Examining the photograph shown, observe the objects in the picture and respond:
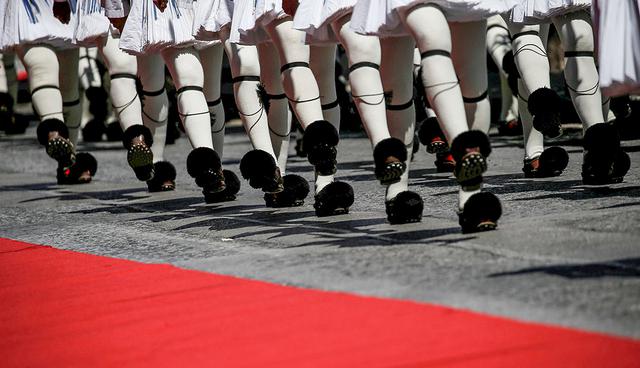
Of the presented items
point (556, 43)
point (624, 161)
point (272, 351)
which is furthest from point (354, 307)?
point (556, 43)

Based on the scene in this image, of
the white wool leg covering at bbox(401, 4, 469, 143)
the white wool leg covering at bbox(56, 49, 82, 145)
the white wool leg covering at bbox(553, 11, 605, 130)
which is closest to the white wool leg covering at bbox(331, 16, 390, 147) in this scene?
the white wool leg covering at bbox(401, 4, 469, 143)

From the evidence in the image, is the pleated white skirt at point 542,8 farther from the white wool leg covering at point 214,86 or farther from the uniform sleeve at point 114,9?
the uniform sleeve at point 114,9

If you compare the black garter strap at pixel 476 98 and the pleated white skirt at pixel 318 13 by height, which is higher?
the pleated white skirt at pixel 318 13

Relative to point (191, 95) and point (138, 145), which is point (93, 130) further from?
point (191, 95)

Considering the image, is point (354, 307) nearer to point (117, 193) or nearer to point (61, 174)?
point (117, 193)

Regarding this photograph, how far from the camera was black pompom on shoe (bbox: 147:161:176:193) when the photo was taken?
30.6ft

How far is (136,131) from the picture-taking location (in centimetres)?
799

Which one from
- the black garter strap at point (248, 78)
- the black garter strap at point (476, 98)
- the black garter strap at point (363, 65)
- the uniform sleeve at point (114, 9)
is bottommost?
the black garter strap at point (476, 98)

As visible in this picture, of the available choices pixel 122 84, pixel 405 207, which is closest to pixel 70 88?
pixel 122 84

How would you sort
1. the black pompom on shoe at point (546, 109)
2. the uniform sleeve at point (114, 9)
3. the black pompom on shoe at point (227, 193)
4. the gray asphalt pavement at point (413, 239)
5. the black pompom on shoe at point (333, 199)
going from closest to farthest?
the gray asphalt pavement at point (413, 239)
the black pompom on shoe at point (333, 199)
the black pompom on shoe at point (546, 109)
the uniform sleeve at point (114, 9)
the black pompom on shoe at point (227, 193)

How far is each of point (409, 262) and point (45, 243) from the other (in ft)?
9.01

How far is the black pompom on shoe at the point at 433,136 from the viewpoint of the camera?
339 inches

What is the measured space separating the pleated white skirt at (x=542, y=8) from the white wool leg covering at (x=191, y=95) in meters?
2.01

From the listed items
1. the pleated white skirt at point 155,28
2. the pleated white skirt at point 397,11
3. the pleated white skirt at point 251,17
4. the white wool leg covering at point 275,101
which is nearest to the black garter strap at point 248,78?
the white wool leg covering at point 275,101
